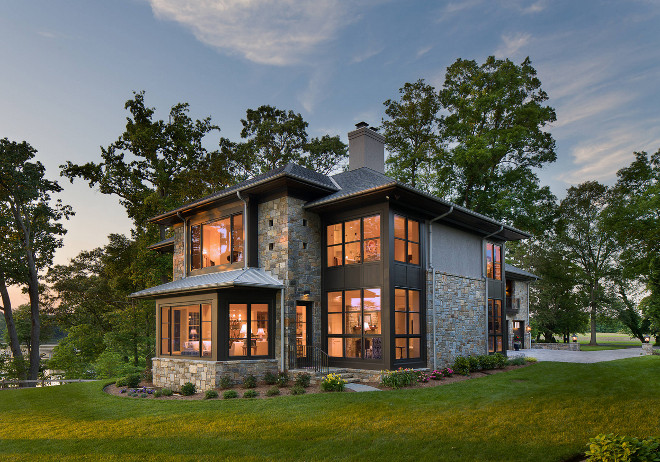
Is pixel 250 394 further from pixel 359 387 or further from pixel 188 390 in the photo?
pixel 359 387

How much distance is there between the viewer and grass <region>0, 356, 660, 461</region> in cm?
559

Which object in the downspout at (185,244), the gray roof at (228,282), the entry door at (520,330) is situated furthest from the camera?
the entry door at (520,330)

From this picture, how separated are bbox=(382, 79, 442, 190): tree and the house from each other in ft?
33.7

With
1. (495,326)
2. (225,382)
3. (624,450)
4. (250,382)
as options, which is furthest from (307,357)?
(624,450)

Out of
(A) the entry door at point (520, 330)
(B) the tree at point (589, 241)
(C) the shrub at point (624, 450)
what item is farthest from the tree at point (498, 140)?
(C) the shrub at point (624, 450)

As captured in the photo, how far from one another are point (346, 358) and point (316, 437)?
6.02 meters

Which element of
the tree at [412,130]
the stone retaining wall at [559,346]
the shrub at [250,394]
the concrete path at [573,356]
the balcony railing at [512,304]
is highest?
the tree at [412,130]

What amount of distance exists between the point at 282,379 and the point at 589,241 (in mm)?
29373

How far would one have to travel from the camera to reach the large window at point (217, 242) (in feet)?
45.1

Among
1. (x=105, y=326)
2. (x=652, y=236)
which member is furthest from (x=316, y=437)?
(x=105, y=326)

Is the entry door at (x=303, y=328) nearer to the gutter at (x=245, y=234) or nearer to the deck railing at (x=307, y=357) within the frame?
the deck railing at (x=307, y=357)

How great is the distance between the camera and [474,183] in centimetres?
2278

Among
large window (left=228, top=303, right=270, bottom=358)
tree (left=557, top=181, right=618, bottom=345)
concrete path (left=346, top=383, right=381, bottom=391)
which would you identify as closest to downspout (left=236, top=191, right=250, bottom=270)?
large window (left=228, top=303, right=270, bottom=358)

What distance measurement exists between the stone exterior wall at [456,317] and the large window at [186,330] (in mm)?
6321
